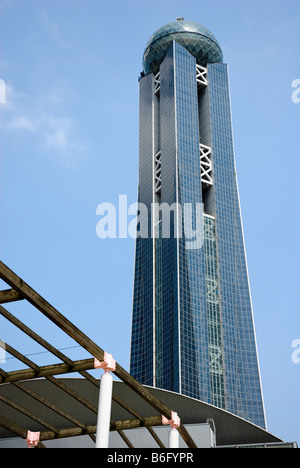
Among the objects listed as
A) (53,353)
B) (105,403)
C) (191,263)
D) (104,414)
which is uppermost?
(191,263)

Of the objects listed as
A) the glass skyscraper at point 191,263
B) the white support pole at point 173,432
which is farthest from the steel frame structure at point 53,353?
the glass skyscraper at point 191,263

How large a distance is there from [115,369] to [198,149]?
167 metres

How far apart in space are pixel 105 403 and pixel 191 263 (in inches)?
5677

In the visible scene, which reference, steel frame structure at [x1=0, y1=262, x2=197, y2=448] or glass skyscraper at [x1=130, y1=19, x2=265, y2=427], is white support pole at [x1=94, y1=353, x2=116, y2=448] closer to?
steel frame structure at [x1=0, y1=262, x2=197, y2=448]

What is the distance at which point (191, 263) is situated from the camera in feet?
547

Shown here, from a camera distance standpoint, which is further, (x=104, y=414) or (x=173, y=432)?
(x=173, y=432)

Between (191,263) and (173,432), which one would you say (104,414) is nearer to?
(173,432)

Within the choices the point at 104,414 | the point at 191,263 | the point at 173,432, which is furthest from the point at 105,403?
the point at 191,263

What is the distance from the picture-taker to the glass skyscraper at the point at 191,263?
509 ft

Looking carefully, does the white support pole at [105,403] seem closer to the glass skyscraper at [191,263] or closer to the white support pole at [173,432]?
the white support pole at [173,432]

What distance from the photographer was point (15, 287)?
19.8 meters
